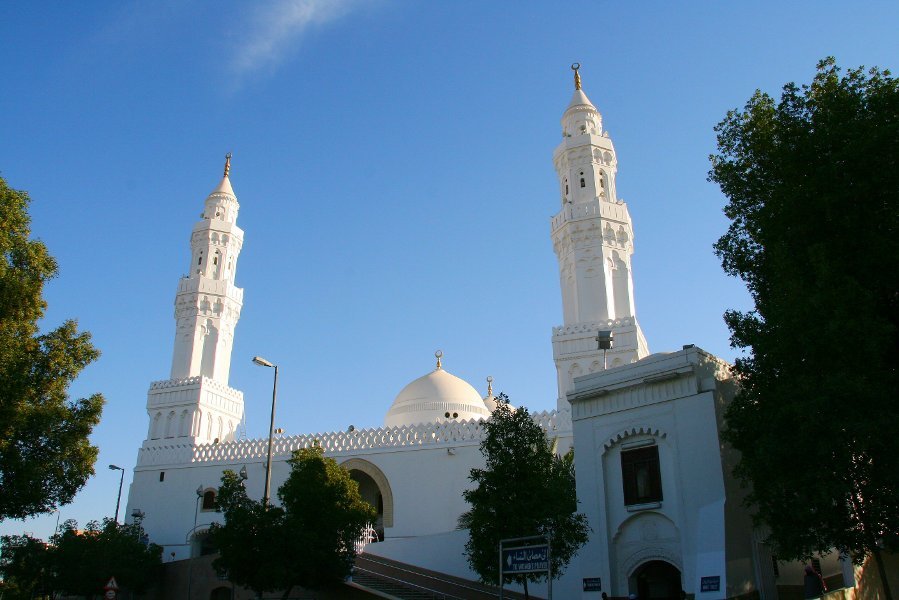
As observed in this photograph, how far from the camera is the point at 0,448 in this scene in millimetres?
13828

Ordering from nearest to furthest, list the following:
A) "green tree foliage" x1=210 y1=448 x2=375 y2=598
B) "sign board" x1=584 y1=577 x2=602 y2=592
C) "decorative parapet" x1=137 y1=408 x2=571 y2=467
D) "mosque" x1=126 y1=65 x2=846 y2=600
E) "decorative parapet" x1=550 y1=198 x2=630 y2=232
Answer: "mosque" x1=126 y1=65 x2=846 y2=600, "sign board" x1=584 y1=577 x2=602 y2=592, "green tree foliage" x1=210 y1=448 x2=375 y2=598, "decorative parapet" x1=137 y1=408 x2=571 y2=467, "decorative parapet" x1=550 y1=198 x2=630 y2=232

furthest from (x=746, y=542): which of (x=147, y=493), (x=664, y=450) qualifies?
(x=147, y=493)

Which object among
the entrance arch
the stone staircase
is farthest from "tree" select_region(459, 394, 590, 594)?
the entrance arch

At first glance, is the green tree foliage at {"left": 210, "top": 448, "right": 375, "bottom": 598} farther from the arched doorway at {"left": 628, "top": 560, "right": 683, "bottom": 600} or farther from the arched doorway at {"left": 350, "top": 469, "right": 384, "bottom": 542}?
the arched doorway at {"left": 350, "top": 469, "right": 384, "bottom": 542}

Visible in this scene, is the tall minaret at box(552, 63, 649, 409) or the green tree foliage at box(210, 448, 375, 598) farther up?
the tall minaret at box(552, 63, 649, 409)

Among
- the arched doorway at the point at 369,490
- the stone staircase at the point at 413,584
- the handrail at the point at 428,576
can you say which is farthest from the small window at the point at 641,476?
the arched doorway at the point at 369,490

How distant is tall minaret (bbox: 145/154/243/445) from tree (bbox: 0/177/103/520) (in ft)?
59.2

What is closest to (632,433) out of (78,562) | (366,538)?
(366,538)

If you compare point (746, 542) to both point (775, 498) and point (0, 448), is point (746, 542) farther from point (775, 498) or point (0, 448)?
point (0, 448)

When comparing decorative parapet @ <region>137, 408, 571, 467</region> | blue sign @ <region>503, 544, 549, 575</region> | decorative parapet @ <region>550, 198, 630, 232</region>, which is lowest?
blue sign @ <region>503, 544, 549, 575</region>

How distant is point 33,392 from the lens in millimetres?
14398

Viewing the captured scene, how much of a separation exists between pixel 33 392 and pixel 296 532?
6.22 meters

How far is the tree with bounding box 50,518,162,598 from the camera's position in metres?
23.1

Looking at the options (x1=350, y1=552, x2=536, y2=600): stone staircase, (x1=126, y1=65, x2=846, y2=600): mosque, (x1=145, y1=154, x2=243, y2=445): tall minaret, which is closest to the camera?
(x1=126, y1=65, x2=846, y2=600): mosque
